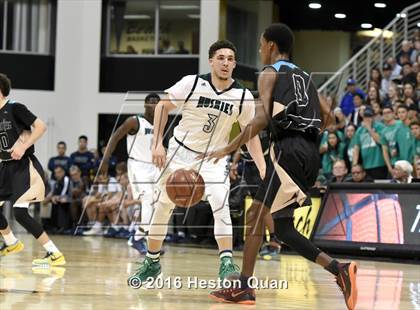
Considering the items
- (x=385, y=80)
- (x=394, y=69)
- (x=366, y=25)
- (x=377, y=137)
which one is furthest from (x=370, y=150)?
(x=366, y=25)

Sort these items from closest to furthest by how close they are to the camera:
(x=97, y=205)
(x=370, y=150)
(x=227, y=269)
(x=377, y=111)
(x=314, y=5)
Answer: (x=227, y=269) → (x=370, y=150) → (x=377, y=111) → (x=97, y=205) → (x=314, y=5)

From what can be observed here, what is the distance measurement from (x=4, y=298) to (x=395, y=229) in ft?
24.6

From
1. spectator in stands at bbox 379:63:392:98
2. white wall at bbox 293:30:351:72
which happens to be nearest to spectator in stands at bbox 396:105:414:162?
spectator in stands at bbox 379:63:392:98

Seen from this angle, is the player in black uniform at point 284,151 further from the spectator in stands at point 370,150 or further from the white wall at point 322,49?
the white wall at point 322,49

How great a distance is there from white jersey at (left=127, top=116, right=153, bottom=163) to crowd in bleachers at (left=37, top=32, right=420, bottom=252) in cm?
107

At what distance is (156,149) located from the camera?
8008mm

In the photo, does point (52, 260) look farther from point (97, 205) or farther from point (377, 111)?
point (377, 111)

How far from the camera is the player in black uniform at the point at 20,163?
1012 cm

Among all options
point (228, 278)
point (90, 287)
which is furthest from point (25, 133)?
point (228, 278)

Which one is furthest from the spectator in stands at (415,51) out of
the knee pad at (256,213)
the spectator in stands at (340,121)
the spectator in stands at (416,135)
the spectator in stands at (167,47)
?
the knee pad at (256,213)

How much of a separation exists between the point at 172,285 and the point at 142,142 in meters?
4.87

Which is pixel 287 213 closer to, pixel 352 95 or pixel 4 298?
pixel 4 298

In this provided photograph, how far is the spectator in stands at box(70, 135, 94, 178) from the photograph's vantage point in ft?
64.6

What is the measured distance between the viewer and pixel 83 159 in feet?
65.2
